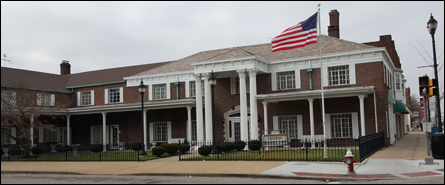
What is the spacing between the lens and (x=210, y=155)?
63.4 feet

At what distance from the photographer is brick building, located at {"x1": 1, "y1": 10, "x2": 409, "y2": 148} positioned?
24.0 metres

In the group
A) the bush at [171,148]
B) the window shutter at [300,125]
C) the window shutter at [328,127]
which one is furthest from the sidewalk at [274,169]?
the window shutter at [300,125]

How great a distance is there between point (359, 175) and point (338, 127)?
513 inches

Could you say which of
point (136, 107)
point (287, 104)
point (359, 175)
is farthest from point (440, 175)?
point (136, 107)

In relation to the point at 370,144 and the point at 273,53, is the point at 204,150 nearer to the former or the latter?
the point at 370,144

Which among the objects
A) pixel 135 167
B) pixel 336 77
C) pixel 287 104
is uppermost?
pixel 336 77

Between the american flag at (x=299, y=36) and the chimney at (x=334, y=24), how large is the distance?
11.1 metres

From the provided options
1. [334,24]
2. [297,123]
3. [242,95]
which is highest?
[334,24]

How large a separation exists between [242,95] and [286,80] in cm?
347

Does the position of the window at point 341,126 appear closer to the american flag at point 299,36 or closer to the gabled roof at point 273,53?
the gabled roof at point 273,53

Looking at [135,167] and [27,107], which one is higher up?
[27,107]

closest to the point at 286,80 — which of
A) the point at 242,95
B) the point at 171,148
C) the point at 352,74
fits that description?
the point at 242,95

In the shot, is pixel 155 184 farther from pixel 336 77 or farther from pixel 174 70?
pixel 174 70

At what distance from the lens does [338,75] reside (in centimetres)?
2486
